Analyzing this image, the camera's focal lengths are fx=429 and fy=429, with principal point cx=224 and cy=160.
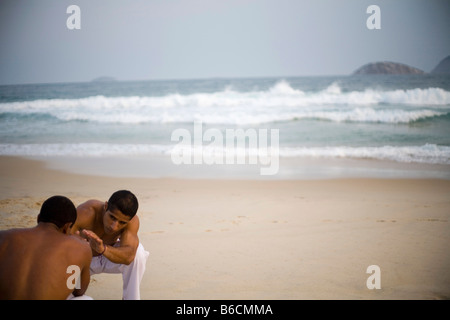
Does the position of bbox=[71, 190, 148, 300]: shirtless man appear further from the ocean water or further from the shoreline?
the ocean water

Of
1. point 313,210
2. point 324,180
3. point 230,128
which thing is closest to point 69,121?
point 230,128

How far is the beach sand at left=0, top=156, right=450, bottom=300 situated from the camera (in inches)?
154

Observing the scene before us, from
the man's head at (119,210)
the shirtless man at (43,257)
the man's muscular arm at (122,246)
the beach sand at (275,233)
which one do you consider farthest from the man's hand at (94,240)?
the beach sand at (275,233)

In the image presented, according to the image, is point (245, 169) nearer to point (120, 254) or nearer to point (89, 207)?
point (89, 207)

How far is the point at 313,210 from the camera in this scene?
21.0ft

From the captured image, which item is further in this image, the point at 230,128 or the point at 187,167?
the point at 230,128

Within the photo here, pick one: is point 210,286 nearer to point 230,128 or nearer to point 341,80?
point 230,128

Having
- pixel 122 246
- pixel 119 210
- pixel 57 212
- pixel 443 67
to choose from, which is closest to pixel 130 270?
pixel 122 246

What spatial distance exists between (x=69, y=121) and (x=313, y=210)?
47.3 feet

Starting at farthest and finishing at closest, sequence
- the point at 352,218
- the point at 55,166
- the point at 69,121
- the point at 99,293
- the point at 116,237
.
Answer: the point at 69,121 < the point at 55,166 < the point at 352,218 < the point at 99,293 < the point at 116,237

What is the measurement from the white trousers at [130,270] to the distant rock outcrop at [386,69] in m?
25.6

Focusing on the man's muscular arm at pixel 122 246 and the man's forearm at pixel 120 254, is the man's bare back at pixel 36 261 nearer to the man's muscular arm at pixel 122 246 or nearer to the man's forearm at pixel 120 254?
the man's muscular arm at pixel 122 246

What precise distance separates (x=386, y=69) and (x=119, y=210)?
1140 inches

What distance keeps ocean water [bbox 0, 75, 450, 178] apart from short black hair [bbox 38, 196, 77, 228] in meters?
8.15
